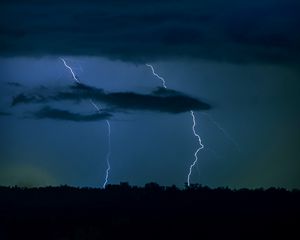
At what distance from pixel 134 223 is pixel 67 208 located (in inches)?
832

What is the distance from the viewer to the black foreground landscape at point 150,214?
234 feet

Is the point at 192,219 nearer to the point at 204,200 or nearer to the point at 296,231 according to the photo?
the point at 296,231

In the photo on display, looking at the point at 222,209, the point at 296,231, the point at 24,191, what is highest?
the point at 24,191

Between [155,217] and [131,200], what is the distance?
26.8 m

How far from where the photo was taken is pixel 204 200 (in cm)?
10419

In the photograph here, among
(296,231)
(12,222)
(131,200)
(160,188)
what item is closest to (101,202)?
(131,200)

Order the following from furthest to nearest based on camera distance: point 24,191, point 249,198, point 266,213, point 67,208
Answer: point 24,191 < point 249,198 < point 67,208 < point 266,213

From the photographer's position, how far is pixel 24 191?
411 feet

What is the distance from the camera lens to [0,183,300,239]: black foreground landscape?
71438mm

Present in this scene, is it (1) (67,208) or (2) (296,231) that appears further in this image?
(1) (67,208)

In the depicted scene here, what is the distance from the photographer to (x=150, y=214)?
84.4m

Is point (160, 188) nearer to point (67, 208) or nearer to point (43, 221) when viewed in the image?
point (67, 208)

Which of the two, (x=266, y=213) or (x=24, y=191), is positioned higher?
(x=24, y=191)

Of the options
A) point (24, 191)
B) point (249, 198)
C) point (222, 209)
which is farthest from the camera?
point (24, 191)
